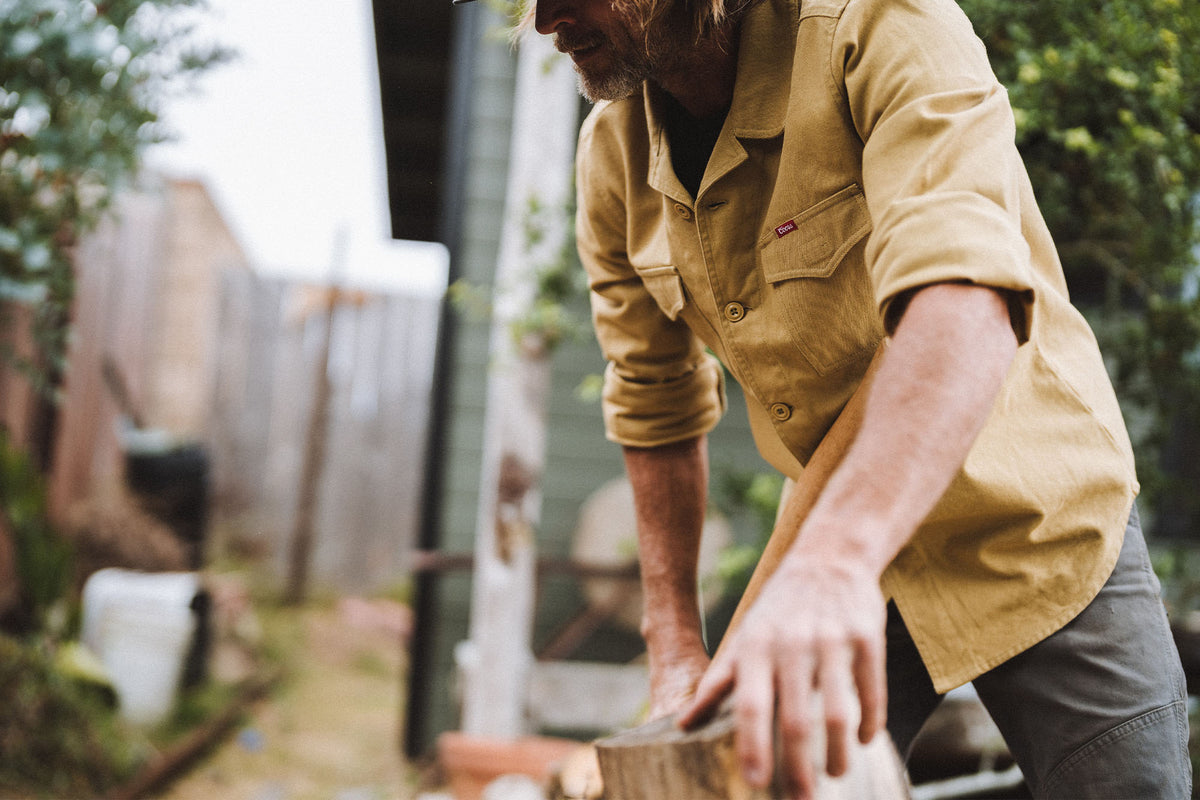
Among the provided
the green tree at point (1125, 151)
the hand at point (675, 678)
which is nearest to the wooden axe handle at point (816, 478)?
the hand at point (675, 678)

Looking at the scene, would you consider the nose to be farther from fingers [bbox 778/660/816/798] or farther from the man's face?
fingers [bbox 778/660/816/798]

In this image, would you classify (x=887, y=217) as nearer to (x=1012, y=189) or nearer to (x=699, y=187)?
(x=1012, y=189)

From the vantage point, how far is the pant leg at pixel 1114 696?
112 cm

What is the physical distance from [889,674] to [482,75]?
4.53 meters

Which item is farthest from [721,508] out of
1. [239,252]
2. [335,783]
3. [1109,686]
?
[239,252]

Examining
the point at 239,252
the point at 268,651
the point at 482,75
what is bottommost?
the point at 268,651

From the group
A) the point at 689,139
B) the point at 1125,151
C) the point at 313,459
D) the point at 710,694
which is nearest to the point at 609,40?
the point at 689,139

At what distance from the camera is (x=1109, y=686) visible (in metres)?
1.13

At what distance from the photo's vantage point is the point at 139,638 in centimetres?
484

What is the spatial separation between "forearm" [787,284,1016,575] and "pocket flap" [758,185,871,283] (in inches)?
12.0

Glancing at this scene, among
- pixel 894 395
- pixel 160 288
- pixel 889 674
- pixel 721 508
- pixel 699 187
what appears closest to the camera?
pixel 894 395

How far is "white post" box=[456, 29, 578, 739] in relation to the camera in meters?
3.62

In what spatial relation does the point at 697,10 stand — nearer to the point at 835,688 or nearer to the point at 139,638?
the point at 835,688

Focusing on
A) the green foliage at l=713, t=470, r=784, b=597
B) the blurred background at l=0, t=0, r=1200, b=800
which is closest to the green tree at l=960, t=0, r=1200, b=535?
the blurred background at l=0, t=0, r=1200, b=800
